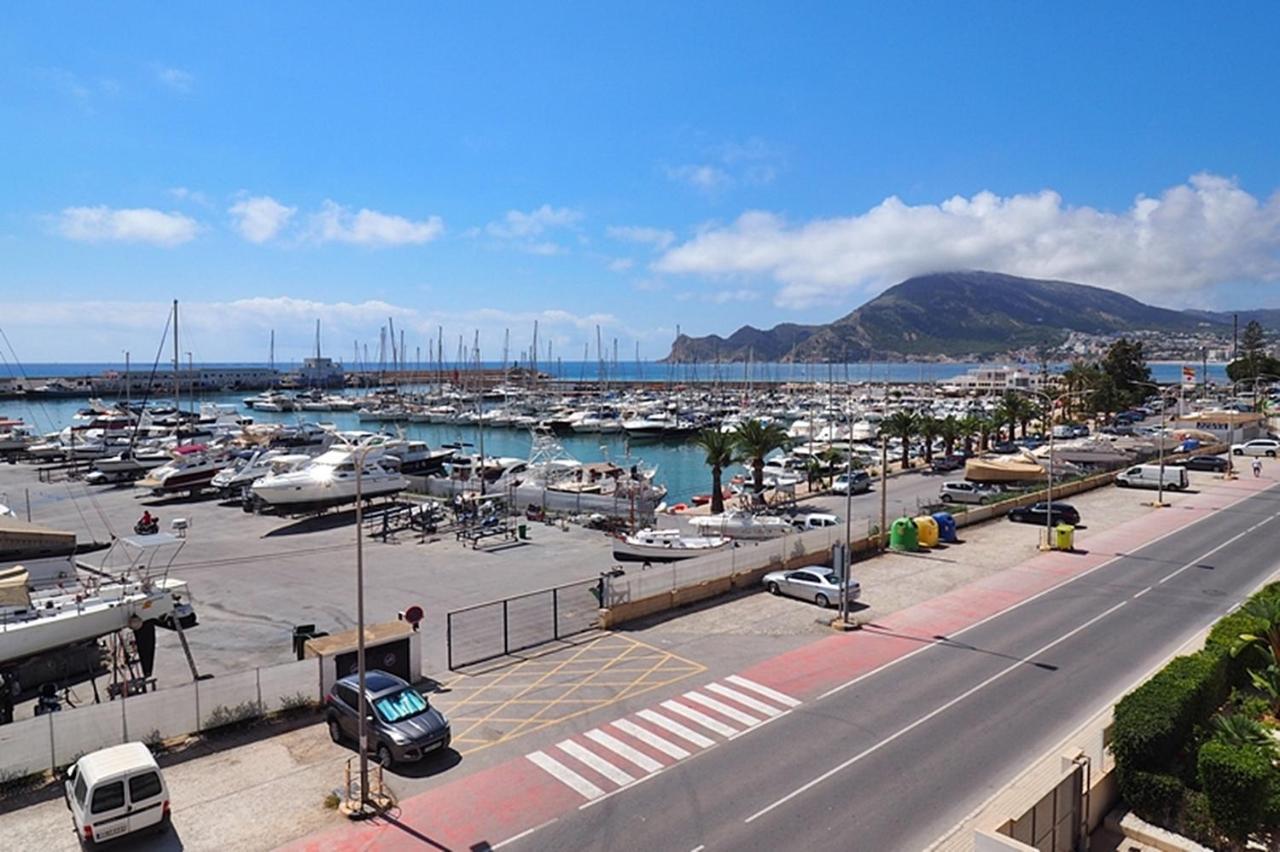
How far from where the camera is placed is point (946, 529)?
37.5 m

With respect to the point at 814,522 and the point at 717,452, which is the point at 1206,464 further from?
the point at 717,452

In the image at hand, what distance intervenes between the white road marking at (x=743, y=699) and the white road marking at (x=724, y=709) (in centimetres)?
39

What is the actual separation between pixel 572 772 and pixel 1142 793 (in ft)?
34.1

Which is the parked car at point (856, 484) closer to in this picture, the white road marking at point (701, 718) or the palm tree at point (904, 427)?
the palm tree at point (904, 427)

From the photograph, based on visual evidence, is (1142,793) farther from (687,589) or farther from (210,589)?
(210,589)

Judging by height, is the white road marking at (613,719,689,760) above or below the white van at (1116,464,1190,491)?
below

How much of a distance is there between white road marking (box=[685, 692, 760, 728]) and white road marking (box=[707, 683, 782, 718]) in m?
0.39

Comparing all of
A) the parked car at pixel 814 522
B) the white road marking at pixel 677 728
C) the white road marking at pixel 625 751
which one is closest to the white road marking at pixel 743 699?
the white road marking at pixel 677 728

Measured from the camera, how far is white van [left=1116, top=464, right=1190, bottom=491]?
50031 millimetres

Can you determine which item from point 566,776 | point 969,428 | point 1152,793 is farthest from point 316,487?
point 969,428

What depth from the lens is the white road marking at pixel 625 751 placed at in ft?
53.2

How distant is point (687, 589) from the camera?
27969 millimetres

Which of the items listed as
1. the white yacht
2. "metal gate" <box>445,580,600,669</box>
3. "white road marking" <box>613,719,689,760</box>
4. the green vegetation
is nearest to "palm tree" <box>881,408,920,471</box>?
the white yacht

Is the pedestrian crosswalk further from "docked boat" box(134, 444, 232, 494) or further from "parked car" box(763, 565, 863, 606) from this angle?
"docked boat" box(134, 444, 232, 494)
